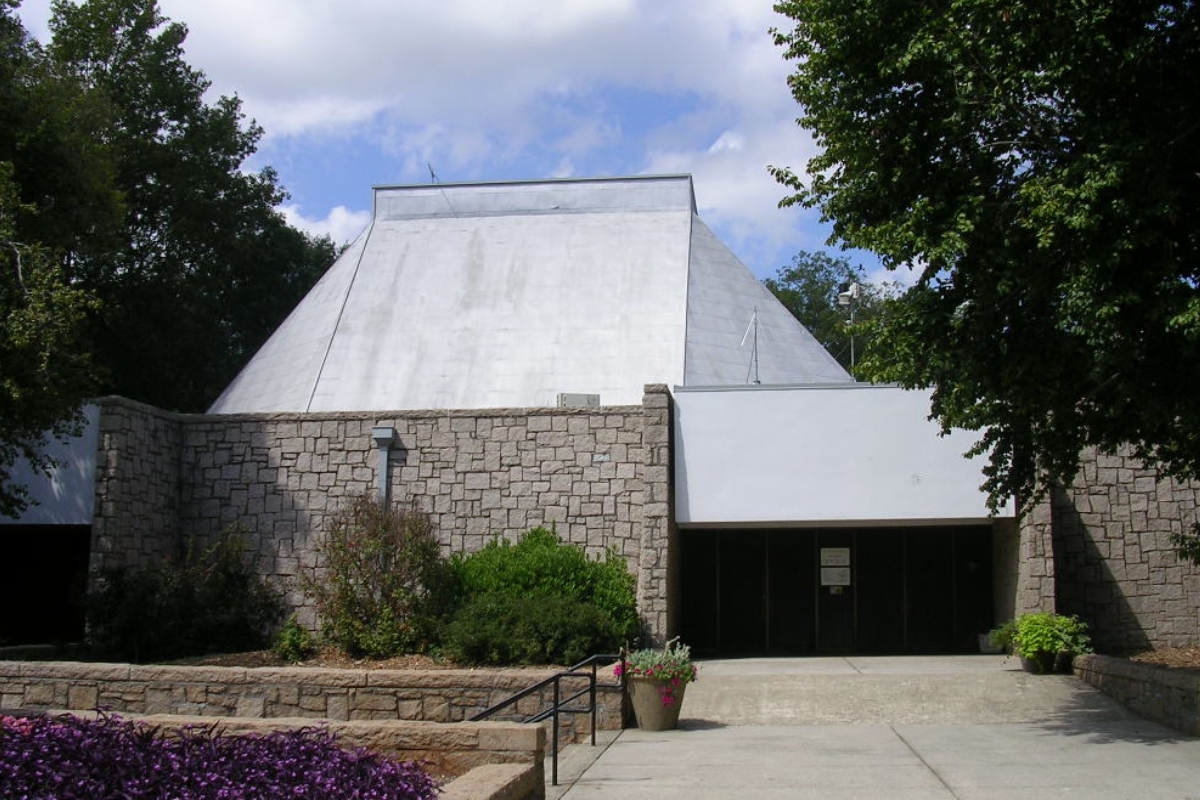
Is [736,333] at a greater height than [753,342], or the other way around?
[736,333]

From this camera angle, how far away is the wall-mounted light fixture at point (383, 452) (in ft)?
64.6

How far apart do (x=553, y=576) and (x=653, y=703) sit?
5557 millimetres

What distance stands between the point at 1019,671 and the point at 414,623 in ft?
28.7

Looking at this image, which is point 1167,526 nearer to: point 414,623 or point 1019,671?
point 1019,671

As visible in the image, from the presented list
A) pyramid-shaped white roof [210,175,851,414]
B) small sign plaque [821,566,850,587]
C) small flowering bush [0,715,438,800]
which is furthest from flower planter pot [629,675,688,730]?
pyramid-shaped white roof [210,175,851,414]

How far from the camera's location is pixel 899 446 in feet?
62.8

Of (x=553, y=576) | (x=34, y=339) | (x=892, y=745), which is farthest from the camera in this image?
(x=553, y=576)

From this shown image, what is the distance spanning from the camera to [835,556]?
69.9 feet

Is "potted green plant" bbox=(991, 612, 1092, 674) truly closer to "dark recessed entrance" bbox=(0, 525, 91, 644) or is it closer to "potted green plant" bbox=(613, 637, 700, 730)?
"potted green plant" bbox=(613, 637, 700, 730)

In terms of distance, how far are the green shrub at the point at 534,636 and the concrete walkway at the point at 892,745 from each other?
5.05 feet

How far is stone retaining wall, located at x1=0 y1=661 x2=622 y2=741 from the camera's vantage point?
12.6 metres

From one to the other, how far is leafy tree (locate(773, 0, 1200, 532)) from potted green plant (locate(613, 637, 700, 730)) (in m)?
3.85

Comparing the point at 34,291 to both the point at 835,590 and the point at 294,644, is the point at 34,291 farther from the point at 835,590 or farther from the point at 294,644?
the point at 835,590

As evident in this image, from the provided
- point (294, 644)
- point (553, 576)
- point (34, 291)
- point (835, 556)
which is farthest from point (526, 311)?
point (34, 291)
